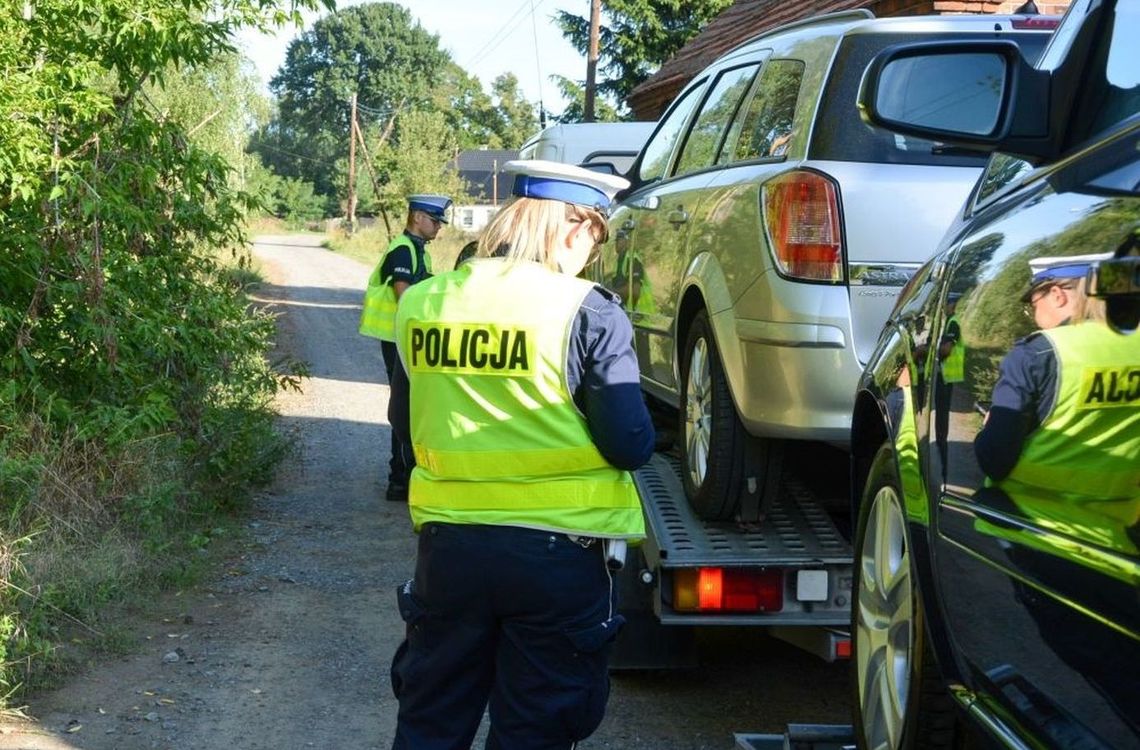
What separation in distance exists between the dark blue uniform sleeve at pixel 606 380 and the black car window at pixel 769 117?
1.86 meters

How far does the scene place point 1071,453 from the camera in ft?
7.43

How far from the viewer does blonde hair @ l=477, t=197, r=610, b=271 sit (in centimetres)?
352

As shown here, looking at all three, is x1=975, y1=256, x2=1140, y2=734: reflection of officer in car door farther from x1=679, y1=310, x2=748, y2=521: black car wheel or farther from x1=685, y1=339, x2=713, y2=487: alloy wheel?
x1=685, y1=339, x2=713, y2=487: alloy wheel

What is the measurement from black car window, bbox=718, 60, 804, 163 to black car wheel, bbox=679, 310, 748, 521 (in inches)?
25.3

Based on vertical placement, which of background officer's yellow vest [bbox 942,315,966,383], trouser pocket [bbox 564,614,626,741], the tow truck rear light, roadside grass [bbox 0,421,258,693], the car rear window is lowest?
roadside grass [bbox 0,421,258,693]

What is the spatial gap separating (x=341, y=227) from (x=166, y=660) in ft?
207

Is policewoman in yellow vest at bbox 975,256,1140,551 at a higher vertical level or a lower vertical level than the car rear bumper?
higher

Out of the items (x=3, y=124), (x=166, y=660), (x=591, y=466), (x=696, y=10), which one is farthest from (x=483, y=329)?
(x=696, y=10)

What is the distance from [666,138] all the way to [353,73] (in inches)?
3693

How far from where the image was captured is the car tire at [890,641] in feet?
10.3

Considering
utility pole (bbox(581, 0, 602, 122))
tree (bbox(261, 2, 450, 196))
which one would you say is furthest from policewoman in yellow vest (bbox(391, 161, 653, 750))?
tree (bbox(261, 2, 450, 196))

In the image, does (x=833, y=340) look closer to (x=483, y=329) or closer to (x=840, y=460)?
(x=840, y=460)

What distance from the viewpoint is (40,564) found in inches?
249

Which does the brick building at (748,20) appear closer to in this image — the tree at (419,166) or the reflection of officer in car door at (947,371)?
the reflection of officer in car door at (947,371)
